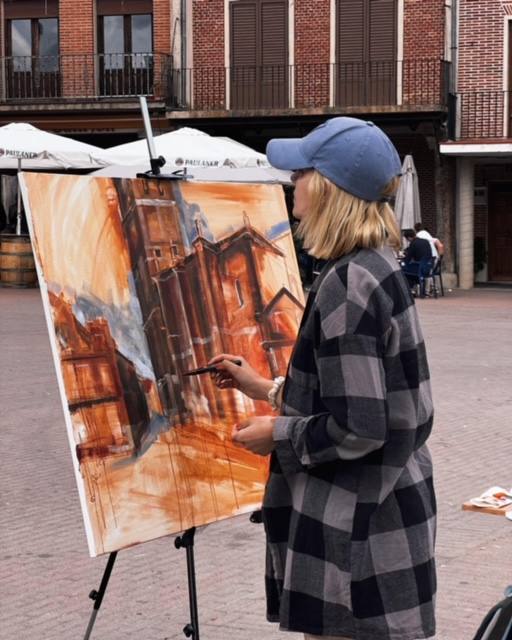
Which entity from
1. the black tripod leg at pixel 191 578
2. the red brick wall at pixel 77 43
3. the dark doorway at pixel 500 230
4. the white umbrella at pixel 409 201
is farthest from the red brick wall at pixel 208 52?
the black tripod leg at pixel 191 578

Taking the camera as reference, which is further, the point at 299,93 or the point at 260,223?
the point at 299,93

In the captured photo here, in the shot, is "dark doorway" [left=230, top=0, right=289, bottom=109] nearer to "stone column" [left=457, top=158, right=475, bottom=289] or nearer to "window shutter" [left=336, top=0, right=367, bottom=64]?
"window shutter" [left=336, top=0, right=367, bottom=64]

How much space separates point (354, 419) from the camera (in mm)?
2812

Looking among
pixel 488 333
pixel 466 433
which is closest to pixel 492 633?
pixel 466 433

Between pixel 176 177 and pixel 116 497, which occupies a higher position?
pixel 176 177

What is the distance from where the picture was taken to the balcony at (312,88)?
27859mm

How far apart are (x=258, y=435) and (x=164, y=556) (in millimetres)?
3357

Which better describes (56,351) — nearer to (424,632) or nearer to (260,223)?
(260,223)

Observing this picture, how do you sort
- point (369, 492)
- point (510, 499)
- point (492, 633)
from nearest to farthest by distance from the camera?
point (492, 633), point (369, 492), point (510, 499)

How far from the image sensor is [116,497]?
381 cm

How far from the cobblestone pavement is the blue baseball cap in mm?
2636

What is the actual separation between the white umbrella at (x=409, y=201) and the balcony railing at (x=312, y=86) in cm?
192

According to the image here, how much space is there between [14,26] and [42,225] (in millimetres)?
28442

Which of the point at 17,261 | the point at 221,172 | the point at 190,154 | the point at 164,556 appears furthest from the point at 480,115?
the point at 164,556
